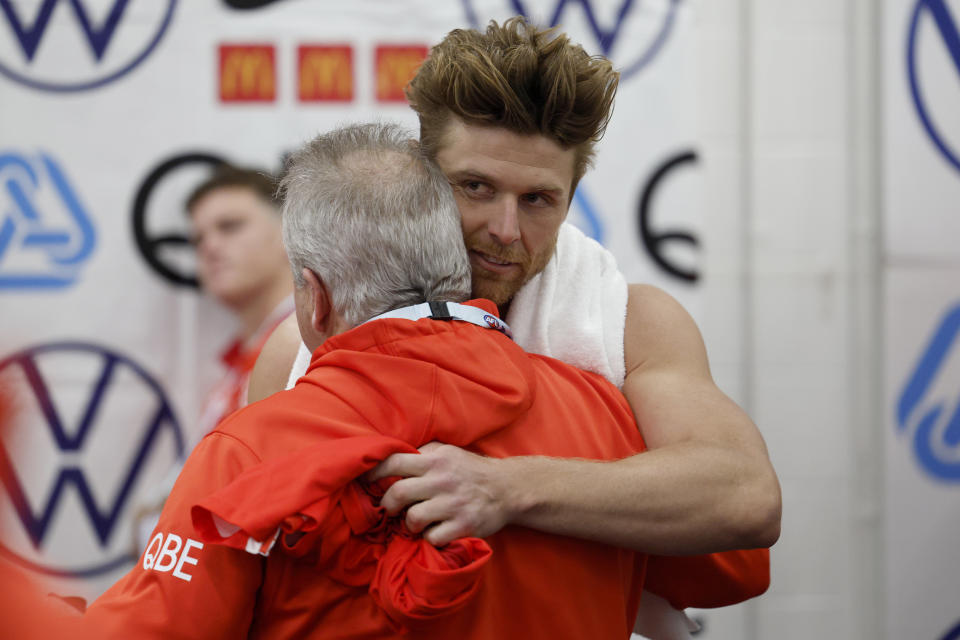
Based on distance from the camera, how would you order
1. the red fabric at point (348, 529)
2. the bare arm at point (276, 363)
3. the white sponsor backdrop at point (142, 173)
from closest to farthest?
the red fabric at point (348, 529) < the bare arm at point (276, 363) < the white sponsor backdrop at point (142, 173)

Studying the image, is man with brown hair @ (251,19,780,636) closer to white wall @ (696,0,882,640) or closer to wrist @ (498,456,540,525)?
wrist @ (498,456,540,525)

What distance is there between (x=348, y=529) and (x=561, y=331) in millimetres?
457

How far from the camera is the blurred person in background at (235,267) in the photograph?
2168 mm

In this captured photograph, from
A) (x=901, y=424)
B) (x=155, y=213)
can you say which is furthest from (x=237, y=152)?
(x=901, y=424)

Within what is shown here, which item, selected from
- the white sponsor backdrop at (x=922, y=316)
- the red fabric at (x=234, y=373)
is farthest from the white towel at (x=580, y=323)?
the white sponsor backdrop at (x=922, y=316)

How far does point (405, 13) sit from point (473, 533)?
1.64 m

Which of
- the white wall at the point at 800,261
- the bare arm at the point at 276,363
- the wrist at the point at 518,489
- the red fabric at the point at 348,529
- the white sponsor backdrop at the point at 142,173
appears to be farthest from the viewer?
the white wall at the point at 800,261

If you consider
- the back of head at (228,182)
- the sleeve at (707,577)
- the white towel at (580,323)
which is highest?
the back of head at (228,182)

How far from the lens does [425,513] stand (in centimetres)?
81

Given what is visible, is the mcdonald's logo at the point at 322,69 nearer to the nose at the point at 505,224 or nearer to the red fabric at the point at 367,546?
the nose at the point at 505,224

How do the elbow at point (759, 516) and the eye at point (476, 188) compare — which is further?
the eye at point (476, 188)

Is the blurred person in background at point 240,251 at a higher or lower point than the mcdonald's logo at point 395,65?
lower

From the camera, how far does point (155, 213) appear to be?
7.11 ft

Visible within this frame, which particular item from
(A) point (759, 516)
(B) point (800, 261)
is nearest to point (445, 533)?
(A) point (759, 516)
